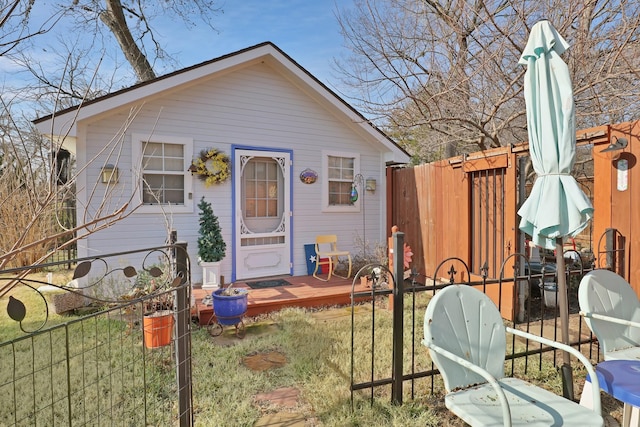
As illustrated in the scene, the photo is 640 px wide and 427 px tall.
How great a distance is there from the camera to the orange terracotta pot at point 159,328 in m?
3.69

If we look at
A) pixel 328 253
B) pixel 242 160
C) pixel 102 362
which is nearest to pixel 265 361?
pixel 102 362

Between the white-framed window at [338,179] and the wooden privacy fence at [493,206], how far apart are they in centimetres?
84

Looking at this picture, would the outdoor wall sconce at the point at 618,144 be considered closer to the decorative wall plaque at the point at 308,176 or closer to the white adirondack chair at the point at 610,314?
the white adirondack chair at the point at 610,314

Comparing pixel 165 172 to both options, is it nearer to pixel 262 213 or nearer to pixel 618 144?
pixel 262 213

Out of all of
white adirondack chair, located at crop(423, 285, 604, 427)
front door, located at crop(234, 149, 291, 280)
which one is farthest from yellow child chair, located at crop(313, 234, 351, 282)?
white adirondack chair, located at crop(423, 285, 604, 427)

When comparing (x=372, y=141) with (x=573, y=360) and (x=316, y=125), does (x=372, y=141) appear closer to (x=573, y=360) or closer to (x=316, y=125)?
(x=316, y=125)

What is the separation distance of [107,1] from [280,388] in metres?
12.3

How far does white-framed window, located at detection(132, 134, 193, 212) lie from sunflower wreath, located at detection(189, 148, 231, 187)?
0.18 metres

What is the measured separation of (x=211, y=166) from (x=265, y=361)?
11.9ft

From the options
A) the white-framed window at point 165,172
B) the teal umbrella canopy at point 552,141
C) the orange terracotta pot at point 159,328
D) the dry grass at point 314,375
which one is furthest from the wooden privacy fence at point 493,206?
the white-framed window at point 165,172

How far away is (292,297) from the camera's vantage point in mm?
5410

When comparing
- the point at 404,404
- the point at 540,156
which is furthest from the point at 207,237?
the point at 540,156

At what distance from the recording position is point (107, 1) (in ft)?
34.8

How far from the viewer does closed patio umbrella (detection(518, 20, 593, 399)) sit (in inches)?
89.0
